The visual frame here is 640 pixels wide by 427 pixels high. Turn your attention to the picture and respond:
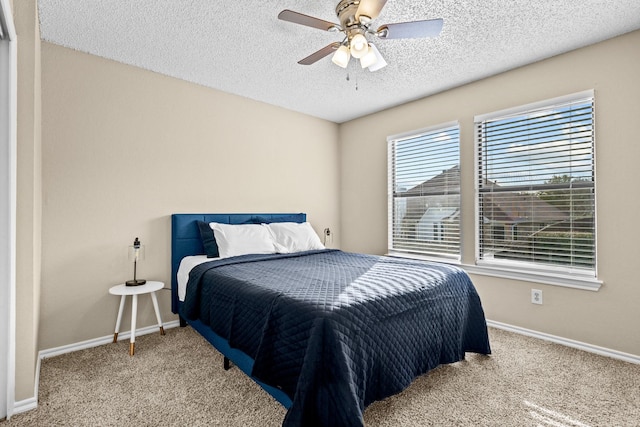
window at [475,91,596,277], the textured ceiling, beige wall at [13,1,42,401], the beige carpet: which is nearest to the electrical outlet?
window at [475,91,596,277]

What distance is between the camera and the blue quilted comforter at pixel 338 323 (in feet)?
4.68

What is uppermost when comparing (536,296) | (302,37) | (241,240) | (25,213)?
(302,37)

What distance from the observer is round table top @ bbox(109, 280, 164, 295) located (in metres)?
2.53

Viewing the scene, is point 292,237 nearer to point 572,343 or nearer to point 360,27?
point 360,27

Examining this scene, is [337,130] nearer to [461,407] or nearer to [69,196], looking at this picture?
[69,196]

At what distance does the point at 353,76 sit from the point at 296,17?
147cm

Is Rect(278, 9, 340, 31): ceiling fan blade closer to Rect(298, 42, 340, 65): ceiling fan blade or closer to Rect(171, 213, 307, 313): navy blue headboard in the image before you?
Rect(298, 42, 340, 65): ceiling fan blade

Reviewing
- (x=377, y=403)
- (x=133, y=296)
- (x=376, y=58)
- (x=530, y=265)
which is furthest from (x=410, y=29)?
(x=133, y=296)

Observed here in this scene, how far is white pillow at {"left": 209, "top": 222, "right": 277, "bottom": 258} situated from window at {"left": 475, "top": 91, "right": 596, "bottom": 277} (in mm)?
2195

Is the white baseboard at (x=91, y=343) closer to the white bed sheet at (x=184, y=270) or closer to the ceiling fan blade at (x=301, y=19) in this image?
the white bed sheet at (x=184, y=270)

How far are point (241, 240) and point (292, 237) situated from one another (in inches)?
23.8

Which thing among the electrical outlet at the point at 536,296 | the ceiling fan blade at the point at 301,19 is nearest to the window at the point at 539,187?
the electrical outlet at the point at 536,296

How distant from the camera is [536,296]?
286 centimetres

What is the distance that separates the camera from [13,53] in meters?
1.73
